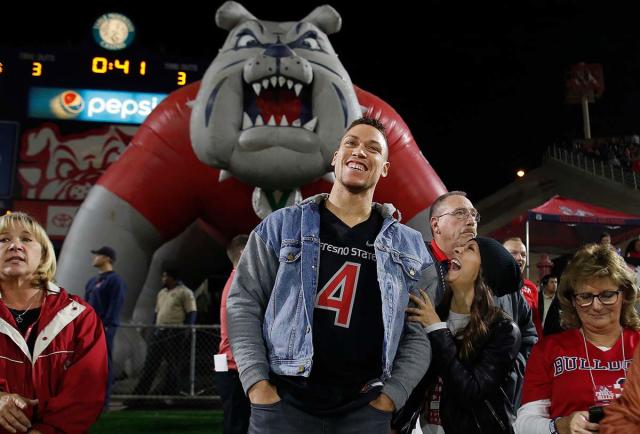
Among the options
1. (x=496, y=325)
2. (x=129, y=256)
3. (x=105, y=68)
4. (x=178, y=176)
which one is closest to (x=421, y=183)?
(x=178, y=176)

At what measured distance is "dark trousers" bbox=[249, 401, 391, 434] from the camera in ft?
6.56

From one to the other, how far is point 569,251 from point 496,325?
10.1m

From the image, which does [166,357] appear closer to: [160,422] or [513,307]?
[160,422]

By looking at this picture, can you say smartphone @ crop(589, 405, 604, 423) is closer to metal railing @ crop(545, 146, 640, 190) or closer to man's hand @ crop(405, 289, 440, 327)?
man's hand @ crop(405, 289, 440, 327)

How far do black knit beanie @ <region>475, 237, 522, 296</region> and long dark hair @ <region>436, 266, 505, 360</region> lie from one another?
4 centimetres

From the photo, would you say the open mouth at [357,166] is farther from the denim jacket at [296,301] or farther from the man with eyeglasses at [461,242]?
the man with eyeglasses at [461,242]

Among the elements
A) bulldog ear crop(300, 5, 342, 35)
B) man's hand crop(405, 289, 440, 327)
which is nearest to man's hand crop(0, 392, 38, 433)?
man's hand crop(405, 289, 440, 327)

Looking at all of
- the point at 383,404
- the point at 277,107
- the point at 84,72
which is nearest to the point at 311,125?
the point at 277,107

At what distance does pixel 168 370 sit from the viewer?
7.53 meters

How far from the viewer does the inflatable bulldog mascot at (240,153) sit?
20.6 feet

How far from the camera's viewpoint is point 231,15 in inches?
276

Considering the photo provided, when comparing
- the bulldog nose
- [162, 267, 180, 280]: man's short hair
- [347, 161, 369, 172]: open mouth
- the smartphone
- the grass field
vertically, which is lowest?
the grass field

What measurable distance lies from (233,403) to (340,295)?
2133 mm

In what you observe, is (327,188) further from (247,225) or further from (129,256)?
(129,256)
